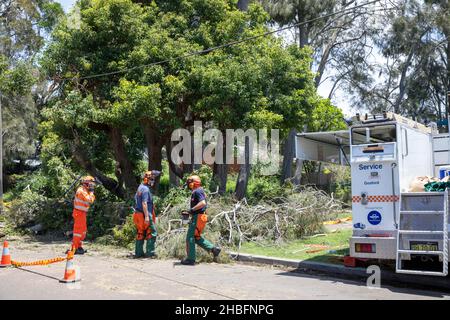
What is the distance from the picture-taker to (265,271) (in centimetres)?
1000

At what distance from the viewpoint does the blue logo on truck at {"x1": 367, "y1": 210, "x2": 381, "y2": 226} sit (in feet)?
28.4

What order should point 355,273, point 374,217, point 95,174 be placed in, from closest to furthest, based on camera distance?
point 374,217 < point 355,273 < point 95,174

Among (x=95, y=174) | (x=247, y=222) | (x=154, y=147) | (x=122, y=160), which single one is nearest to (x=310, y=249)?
(x=247, y=222)

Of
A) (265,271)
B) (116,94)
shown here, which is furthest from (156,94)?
(265,271)

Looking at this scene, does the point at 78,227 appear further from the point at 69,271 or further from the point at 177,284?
the point at 177,284

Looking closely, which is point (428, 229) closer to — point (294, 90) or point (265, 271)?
point (265, 271)

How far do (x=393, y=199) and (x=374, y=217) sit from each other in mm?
435

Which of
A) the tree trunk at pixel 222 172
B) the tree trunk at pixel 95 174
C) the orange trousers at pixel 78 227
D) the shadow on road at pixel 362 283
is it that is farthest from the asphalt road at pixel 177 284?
the tree trunk at pixel 95 174

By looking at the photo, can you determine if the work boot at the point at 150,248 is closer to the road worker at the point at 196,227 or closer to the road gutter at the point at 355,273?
the road worker at the point at 196,227

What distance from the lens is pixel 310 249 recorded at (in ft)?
38.4

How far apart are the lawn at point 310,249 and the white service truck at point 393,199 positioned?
177 cm

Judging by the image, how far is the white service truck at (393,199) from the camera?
8.09 meters

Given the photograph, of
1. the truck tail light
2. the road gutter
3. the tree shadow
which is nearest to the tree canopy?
the road gutter

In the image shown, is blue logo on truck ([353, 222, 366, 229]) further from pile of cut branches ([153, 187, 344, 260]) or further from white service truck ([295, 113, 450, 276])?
pile of cut branches ([153, 187, 344, 260])
